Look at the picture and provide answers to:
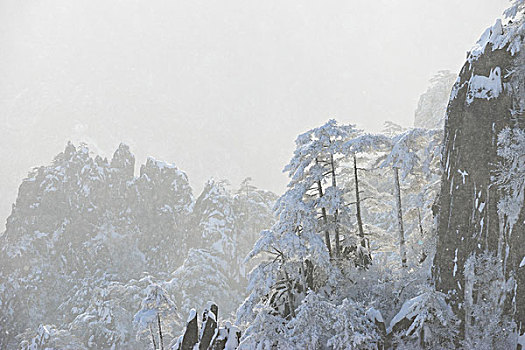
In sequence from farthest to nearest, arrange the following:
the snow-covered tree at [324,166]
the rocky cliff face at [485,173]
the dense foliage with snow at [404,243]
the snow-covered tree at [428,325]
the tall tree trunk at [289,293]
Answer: the tall tree trunk at [289,293]
the snow-covered tree at [324,166]
the snow-covered tree at [428,325]
the dense foliage with snow at [404,243]
the rocky cliff face at [485,173]

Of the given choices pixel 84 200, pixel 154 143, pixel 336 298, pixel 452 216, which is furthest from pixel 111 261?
pixel 154 143

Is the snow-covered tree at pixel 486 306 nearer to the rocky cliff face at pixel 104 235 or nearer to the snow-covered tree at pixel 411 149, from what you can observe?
the snow-covered tree at pixel 411 149

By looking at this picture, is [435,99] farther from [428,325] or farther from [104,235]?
[104,235]

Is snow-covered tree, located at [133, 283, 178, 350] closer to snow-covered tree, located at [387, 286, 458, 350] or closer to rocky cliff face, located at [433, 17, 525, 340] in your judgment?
snow-covered tree, located at [387, 286, 458, 350]

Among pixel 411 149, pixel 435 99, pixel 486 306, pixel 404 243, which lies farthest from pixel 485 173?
pixel 435 99

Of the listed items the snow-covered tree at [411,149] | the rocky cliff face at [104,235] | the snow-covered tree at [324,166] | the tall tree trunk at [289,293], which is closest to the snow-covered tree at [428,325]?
the tall tree trunk at [289,293]

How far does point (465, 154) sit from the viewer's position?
16.7 m

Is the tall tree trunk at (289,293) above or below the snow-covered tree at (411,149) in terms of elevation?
below

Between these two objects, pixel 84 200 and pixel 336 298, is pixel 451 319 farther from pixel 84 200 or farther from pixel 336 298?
pixel 84 200

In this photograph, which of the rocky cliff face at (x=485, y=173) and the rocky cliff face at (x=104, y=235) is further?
the rocky cliff face at (x=104, y=235)

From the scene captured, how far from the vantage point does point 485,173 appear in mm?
15969

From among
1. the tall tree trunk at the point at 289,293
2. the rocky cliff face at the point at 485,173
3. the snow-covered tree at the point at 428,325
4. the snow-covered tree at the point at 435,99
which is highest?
the snow-covered tree at the point at 435,99

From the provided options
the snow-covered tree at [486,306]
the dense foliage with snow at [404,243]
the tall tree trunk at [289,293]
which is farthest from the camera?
the tall tree trunk at [289,293]

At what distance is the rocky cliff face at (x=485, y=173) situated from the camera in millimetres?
14977
